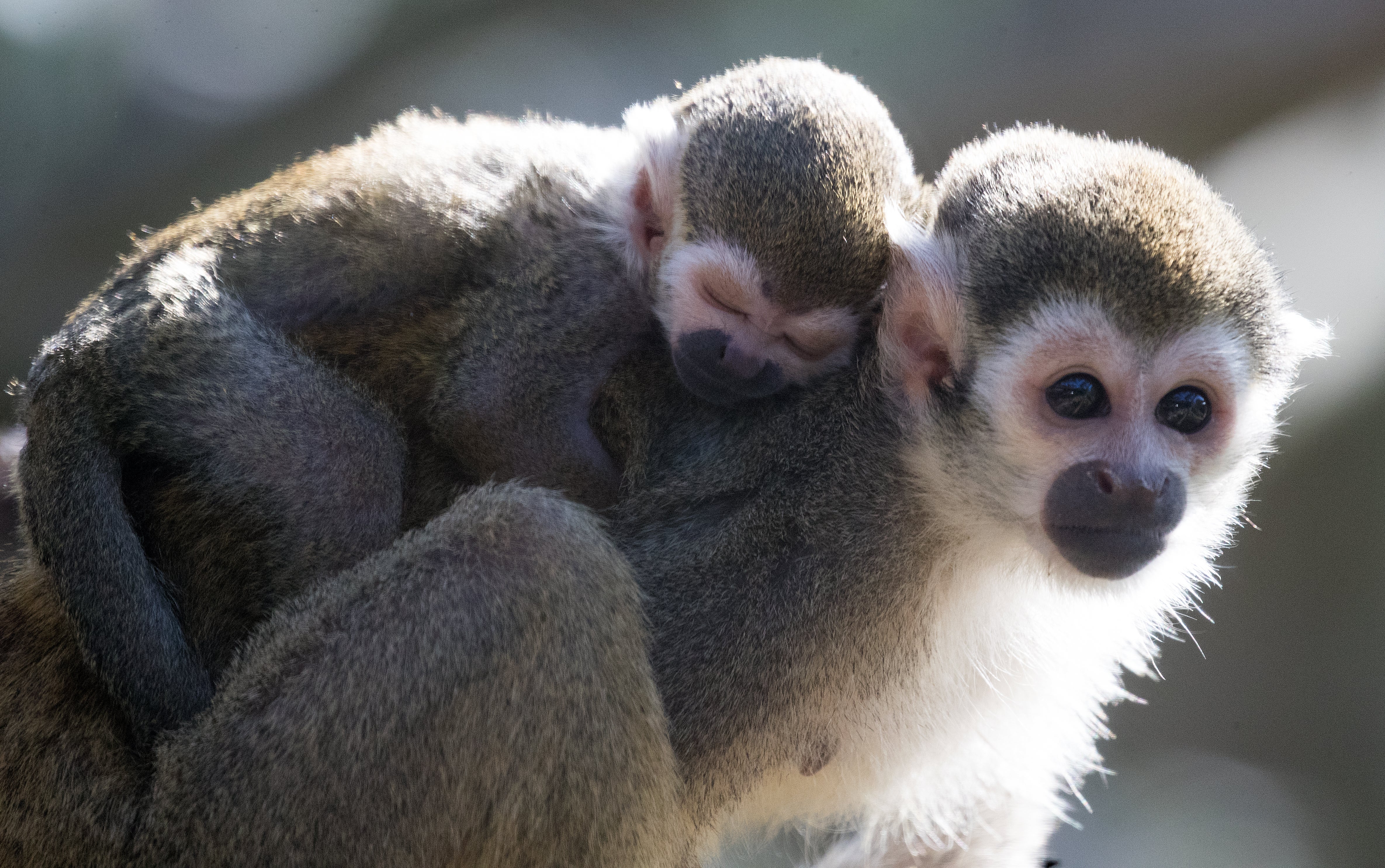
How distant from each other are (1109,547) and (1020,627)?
17.0 inches

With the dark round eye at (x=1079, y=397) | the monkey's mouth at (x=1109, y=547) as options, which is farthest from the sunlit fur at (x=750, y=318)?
the monkey's mouth at (x=1109, y=547)

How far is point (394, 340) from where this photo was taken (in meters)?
2.06

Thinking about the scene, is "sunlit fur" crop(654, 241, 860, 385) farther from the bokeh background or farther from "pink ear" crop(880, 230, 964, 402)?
the bokeh background

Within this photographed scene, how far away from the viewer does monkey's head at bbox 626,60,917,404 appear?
1.92 meters

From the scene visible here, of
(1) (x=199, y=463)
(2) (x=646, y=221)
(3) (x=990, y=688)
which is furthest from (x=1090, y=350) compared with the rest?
(1) (x=199, y=463)

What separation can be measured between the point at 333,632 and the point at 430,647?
17cm

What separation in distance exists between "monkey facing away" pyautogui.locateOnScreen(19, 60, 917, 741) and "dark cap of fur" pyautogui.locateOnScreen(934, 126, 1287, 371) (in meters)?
0.21

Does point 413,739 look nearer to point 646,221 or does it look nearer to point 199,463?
point 199,463

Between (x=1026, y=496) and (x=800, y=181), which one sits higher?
(x=800, y=181)

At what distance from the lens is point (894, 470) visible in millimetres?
1943

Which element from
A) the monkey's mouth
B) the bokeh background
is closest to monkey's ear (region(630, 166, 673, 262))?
the bokeh background

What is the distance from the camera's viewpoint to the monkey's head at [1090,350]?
5.56ft

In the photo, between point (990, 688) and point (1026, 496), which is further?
point (990, 688)

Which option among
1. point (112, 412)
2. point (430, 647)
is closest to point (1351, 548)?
point (430, 647)
